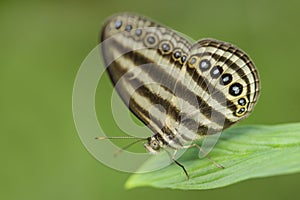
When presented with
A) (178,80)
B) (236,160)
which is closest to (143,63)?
(178,80)

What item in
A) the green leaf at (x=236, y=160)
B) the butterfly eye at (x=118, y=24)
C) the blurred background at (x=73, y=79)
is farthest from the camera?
the blurred background at (x=73, y=79)

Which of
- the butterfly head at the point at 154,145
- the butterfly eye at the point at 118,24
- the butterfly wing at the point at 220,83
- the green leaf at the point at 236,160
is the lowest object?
the green leaf at the point at 236,160

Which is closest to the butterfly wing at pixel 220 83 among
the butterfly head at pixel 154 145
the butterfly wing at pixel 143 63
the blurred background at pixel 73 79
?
the butterfly wing at pixel 143 63

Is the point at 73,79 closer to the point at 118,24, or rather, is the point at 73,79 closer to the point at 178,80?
the point at 118,24

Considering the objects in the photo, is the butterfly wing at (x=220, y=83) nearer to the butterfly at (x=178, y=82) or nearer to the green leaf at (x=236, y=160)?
the butterfly at (x=178, y=82)

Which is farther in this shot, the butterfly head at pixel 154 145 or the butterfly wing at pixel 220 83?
the butterfly head at pixel 154 145

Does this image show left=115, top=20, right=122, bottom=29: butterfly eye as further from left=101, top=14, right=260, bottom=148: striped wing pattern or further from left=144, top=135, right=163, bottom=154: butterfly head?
left=144, top=135, right=163, bottom=154: butterfly head

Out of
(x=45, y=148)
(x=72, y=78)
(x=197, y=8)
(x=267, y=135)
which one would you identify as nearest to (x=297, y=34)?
(x=197, y=8)
